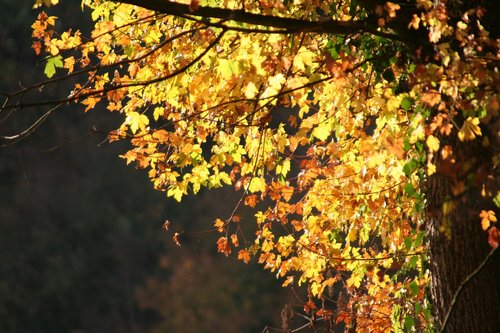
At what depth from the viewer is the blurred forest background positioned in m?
22.5

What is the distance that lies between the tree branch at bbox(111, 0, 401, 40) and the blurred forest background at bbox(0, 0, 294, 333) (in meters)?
18.1

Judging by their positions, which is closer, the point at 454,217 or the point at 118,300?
the point at 454,217

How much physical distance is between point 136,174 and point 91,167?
5.00 ft

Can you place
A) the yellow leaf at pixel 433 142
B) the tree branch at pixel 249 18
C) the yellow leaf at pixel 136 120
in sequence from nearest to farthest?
the tree branch at pixel 249 18
the yellow leaf at pixel 433 142
the yellow leaf at pixel 136 120

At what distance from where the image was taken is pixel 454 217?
4613 millimetres

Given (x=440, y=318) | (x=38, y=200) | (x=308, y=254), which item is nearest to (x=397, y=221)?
(x=308, y=254)

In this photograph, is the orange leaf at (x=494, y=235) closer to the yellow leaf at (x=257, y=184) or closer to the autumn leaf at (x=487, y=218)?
the autumn leaf at (x=487, y=218)

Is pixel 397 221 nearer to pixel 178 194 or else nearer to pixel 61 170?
pixel 178 194

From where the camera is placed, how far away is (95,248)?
2409 cm

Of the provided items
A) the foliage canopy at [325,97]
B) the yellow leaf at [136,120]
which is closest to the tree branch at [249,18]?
the foliage canopy at [325,97]

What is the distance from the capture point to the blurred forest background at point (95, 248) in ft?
74.0

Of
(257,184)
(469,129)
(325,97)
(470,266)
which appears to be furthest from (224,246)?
(469,129)

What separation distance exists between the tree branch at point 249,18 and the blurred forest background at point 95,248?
1811 centimetres

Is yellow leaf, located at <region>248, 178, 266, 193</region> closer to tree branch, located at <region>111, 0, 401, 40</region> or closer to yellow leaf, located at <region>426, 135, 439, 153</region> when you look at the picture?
yellow leaf, located at <region>426, 135, 439, 153</region>
